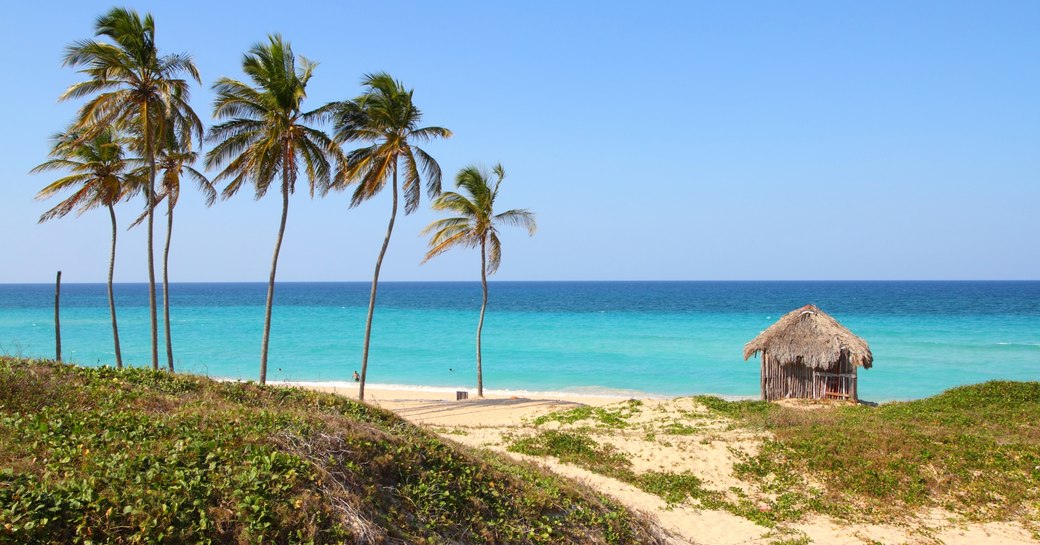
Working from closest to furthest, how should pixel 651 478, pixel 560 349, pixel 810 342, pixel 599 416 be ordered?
pixel 651 478
pixel 599 416
pixel 810 342
pixel 560 349

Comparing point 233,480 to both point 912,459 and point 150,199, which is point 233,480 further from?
point 150,199

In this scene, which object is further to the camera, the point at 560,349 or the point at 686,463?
the point at 560,349

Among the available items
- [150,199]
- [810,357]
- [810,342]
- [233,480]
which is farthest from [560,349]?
[233,480]

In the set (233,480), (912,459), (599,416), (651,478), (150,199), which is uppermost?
(150,199)

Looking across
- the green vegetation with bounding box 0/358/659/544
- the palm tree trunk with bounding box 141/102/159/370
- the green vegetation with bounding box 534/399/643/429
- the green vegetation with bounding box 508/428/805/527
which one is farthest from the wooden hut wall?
the palm tree trunk with bounding box 141/102/159/370

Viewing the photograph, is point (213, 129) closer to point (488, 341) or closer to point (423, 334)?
point (488, 341)

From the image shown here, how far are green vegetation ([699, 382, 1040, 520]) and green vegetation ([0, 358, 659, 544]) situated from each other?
16.3 ft

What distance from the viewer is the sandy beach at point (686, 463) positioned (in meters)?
9.48

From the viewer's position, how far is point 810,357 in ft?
68.2

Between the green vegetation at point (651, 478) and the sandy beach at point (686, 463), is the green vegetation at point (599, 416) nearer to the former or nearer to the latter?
the sandy beach at point (686, 463)

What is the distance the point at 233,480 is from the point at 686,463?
362 inches

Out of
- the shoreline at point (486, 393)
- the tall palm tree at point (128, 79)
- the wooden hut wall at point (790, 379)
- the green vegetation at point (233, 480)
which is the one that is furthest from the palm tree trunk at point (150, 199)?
the wooden hut wall at point (790, 379)

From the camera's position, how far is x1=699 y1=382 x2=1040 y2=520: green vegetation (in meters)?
10.8

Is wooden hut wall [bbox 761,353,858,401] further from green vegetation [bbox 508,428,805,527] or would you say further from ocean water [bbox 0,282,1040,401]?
green vegetation [bbox 508,428,805,527]
